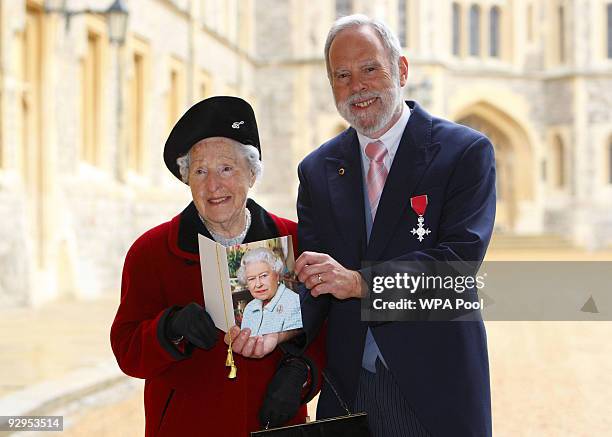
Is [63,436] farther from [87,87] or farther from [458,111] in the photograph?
[458,111]

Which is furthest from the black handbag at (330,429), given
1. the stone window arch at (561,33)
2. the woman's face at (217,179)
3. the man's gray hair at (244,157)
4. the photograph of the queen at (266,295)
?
the stone window arch at (561,33)

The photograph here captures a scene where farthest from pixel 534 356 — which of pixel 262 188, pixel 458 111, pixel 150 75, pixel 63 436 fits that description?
pixel 458 111

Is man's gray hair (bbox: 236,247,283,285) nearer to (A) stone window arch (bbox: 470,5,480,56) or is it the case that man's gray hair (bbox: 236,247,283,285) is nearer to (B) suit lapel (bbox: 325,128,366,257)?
(B) suit lapel (bbox: 325,128,366,257)

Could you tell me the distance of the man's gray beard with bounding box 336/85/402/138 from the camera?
2422 mm

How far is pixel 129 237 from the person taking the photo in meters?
14.8

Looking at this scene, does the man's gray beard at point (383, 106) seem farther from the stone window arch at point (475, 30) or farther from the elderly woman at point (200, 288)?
the stone window arch at point (475, 30)

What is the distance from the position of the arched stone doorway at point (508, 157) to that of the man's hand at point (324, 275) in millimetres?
29515

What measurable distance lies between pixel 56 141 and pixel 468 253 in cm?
1136

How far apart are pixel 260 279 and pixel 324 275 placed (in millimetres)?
157

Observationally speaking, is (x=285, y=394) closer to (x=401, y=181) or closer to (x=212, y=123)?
(x=401, y=181)

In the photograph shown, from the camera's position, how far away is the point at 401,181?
7.89 feet

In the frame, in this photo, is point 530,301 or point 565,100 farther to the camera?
point 565,100

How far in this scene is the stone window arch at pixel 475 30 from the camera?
32031 mm

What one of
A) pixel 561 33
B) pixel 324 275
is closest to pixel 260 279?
pixel 324 275
